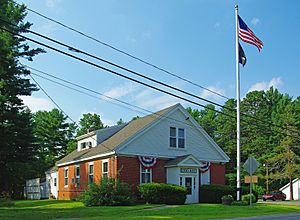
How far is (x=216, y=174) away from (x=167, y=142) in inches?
228

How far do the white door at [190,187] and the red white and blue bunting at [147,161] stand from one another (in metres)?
2.58

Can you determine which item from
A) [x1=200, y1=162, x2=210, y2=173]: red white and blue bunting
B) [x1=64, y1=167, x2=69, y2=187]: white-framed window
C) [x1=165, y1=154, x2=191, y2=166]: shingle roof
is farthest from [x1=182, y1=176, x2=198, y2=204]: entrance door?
[x1=64, y1=167, x2=69, y2=187]: white-framed window

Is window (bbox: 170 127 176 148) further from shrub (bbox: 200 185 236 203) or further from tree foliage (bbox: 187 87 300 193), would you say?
tree foliage (bbox: 187 87 300 193)

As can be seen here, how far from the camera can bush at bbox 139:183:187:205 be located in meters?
29.4

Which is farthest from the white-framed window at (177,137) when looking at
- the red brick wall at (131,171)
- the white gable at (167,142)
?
the red brick wall at (131,171)

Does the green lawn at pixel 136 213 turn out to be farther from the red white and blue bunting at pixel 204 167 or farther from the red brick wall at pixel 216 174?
the red brick wall at pixel 216 174

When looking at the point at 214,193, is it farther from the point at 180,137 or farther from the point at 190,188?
the point at 180,137

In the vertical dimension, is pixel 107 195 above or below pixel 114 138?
below

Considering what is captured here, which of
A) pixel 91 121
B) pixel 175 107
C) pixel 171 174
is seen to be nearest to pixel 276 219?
Answer: pixel 171 174

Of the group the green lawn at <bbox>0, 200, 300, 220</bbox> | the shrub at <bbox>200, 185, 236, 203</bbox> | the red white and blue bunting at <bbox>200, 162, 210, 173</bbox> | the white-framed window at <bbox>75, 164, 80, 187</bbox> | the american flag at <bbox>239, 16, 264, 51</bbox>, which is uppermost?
the american flag at <bbox>239, 16, 264, 51</bbox>

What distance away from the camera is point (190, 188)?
33.0m

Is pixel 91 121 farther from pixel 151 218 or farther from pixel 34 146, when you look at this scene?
pixel 151 218

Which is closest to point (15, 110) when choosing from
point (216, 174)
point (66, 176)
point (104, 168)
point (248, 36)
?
point (66, 176)

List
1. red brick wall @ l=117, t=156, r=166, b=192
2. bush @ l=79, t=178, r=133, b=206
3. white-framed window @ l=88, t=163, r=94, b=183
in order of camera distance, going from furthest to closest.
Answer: white-framed window @ l=88, t=163, r=94, b=183 < red brick wall @ l=117, t=156, r=166, b=192 < bush @ l=79, t=178, r=133, b=206
